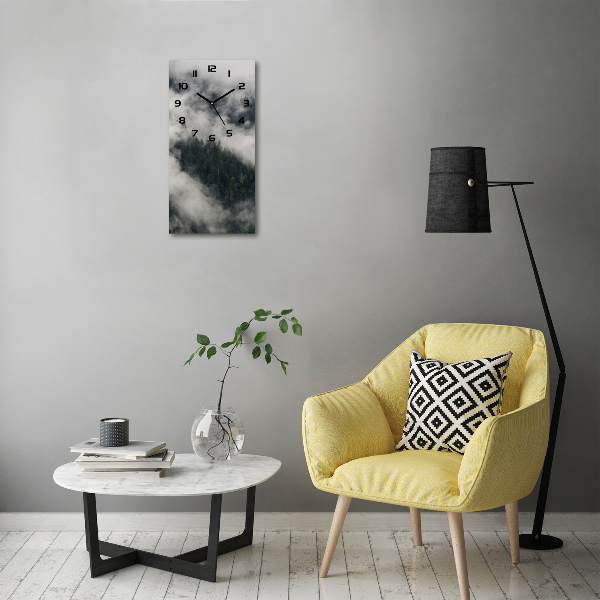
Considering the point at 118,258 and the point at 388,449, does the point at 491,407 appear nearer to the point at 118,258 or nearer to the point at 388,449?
the point at 388,449

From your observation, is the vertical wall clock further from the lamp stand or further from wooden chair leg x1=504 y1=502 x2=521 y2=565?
wooden chair leg x1=504 y1=502 x2=521 y2=565

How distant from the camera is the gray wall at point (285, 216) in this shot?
300 centimetres

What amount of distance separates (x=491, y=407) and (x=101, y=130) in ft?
6.17

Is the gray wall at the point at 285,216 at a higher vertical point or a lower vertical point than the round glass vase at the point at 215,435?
higher

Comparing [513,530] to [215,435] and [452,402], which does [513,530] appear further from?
[215,435]

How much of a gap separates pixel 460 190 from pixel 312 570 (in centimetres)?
146

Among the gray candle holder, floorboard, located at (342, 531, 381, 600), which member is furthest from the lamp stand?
the gray candle holder

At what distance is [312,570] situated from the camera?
8.67ft

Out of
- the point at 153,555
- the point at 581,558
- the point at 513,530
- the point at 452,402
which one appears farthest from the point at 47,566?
the point at 581,558

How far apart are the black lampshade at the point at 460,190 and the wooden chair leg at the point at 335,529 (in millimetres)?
1018

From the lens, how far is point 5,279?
306cm

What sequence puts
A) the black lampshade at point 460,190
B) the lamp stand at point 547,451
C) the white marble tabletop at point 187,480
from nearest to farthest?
1. the white marble tabletop at point 187,480
2. the black lampshade at point 460,190
3. the lamp stand at point 547,451

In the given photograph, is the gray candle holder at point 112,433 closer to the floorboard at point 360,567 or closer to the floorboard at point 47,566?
the floorboard at point 47,566

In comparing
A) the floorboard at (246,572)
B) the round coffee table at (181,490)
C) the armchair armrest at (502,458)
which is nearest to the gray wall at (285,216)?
the floorboard at (246,572)
